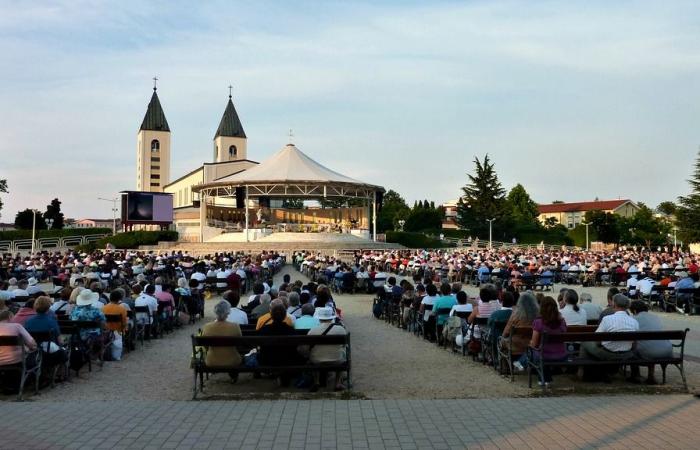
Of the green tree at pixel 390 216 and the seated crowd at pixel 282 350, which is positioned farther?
the green tree at pixel 390 216

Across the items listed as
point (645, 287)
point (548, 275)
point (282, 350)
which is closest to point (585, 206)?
point (548, 275)

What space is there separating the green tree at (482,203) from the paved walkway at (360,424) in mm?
63709

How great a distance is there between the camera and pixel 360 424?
5.24 meters

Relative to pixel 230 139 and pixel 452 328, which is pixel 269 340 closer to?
pixel 452 328

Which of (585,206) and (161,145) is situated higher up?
(161,145)

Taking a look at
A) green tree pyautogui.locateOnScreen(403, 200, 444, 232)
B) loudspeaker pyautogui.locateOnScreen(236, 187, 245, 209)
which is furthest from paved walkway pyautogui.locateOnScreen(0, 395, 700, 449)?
green tree pyautogui.locateOnScreen(403, 200, 444, 232)

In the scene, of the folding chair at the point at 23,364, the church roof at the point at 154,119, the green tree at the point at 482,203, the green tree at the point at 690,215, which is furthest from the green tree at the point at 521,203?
the folding chair at the point at 23,364

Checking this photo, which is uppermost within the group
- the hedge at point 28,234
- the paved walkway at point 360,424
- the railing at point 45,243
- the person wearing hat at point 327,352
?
the hedge at point 28,234

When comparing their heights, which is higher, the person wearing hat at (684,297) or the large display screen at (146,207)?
the large display screen at (146,207)

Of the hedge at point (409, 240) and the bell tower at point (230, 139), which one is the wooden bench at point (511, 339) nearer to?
the hedge at point (409, 240)

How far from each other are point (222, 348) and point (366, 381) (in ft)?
5.55

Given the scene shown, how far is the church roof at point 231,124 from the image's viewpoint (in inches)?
3553

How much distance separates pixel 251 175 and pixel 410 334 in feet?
124

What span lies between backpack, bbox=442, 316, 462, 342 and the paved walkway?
9.70 feet
